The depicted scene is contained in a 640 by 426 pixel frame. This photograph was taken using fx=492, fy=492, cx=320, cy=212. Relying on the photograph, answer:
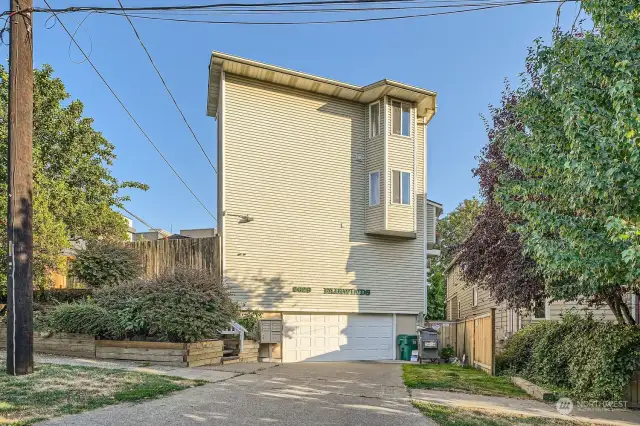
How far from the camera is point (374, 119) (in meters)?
17.2

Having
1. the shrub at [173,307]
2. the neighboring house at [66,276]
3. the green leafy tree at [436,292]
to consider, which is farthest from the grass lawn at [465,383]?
the green leafy tree at [436,292]

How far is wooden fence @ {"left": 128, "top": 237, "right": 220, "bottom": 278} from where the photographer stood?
14742 millimetres

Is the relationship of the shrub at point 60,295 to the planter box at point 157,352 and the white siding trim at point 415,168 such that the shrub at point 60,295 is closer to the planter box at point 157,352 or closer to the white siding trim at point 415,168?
the planter box at point 157,352

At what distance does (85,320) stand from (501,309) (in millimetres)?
15446

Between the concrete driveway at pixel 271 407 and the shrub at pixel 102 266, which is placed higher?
the shrub at pixel 102 266

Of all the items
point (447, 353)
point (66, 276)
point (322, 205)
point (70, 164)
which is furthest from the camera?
point (70, 164)

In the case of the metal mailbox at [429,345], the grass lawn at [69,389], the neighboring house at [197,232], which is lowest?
the metal mailbox at [429,345]

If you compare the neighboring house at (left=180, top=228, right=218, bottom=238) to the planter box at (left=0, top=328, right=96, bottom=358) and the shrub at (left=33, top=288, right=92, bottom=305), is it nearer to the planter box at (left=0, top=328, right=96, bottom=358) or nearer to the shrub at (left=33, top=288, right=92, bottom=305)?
the shrub at (left=33, top=288, right=92, bottom=305)

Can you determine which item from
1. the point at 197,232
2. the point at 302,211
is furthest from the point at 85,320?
the point at 197,232

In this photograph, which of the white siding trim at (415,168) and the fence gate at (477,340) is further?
the white siding trim at (415,168)

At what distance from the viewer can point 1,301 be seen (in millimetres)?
14414

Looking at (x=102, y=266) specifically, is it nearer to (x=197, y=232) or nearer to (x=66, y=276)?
(x=66, y=276)

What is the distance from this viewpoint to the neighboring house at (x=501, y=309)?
1397 centimetres

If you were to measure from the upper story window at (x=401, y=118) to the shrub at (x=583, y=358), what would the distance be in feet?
26.6
